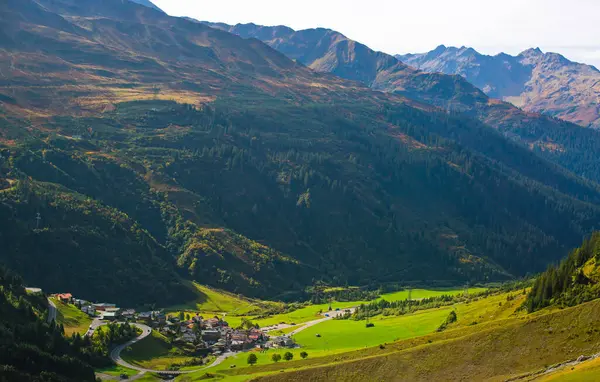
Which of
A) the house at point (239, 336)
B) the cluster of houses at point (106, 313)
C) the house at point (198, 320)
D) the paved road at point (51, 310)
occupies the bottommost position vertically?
the house at point (198, 320)

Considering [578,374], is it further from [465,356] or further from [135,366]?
[135,366]

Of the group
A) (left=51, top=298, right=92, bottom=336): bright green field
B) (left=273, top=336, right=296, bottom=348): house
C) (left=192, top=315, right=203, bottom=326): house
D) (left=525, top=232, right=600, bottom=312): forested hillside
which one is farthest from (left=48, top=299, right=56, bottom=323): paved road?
(left=525, top=232, right=600, bottom=312): forested hillside

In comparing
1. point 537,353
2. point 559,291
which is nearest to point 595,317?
point 537,353

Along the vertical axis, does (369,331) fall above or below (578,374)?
below

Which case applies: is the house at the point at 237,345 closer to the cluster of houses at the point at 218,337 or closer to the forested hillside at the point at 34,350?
the cluster of houses at the point at 218,337

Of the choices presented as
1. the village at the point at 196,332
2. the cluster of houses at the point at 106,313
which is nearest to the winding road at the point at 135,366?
the village at the point at 196,332

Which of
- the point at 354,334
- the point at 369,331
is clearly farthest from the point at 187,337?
the point at 369,331
